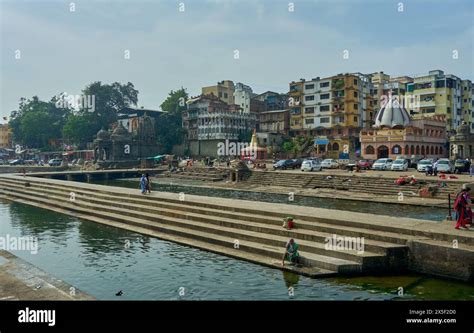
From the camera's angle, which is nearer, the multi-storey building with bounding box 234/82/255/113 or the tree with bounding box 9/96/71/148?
the multi-storey building with bounding box 234/82/255/113

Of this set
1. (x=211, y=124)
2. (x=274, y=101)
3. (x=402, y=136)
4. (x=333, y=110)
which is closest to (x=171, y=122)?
(x=211, y=124)

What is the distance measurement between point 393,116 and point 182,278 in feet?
196

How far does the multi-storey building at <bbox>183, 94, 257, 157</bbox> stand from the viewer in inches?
3063

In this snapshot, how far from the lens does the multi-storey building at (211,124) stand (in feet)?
255

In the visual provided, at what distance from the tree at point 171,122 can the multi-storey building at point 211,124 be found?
1673mm

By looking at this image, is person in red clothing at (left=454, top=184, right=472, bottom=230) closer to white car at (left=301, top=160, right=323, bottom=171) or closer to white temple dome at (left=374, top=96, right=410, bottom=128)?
white car at (left=301, top=160, right=323, bottom=171)

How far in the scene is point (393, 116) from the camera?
64562mm

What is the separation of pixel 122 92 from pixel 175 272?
92.9 m

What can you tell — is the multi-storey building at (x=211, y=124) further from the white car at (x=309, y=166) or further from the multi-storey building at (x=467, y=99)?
the multi-storey building at (x=467, y=99)

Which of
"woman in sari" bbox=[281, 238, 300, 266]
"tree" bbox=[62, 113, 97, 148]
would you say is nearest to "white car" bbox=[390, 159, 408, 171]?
"woman in sari" bbox=[281, 238, 300, 266]

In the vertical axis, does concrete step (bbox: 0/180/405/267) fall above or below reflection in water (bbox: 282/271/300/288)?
above

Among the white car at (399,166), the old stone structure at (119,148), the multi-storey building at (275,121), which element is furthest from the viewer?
the multi-storey building at (275,121)

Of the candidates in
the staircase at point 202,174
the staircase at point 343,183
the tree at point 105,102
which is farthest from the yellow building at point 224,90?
the staircase at point 343,183
